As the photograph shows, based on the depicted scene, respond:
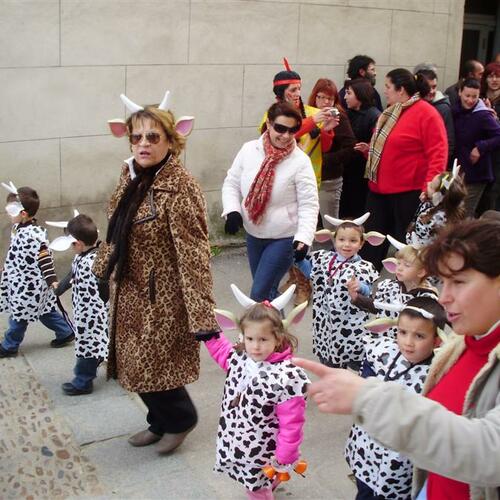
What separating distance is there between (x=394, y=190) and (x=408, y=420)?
16.5ft

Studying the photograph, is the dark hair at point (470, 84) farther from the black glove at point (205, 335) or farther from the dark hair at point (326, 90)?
the black glove at point (205, 335)

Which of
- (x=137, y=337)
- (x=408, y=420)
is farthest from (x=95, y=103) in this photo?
(x=408, y=420)

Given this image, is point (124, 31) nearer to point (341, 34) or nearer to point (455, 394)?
point (341, 34)

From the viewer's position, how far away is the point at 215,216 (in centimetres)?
815

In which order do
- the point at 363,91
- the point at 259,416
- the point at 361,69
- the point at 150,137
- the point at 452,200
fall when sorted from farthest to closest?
the point at 361,69, the point at 363,91, the point at 452,200, the point at 150,137, the point at 259,416

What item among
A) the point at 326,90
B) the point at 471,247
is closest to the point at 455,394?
the point at 471,247

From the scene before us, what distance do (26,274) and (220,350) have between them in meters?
2.03

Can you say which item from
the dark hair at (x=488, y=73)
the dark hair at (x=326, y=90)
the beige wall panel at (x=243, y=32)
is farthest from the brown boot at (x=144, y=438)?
the dark hair at (x=488, y=73)

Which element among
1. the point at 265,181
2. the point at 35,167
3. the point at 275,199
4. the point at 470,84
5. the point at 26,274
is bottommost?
the point at 26,274

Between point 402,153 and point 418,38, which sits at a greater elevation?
point 418,38

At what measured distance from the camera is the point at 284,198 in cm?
524

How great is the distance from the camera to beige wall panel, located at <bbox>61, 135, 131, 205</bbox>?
23.1 feet

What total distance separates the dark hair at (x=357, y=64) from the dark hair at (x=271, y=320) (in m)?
5.16

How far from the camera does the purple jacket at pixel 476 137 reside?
797 centimetres
